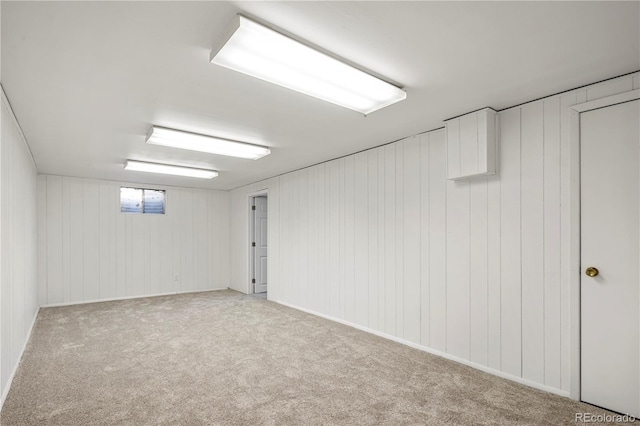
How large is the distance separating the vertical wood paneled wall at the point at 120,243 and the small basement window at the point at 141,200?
12cm

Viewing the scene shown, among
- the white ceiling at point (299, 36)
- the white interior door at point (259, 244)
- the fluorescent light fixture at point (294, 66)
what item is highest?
the white ceiling at point (299, 36)

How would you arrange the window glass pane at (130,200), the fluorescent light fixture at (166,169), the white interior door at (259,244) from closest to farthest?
the fluorescent light fixture at (166,169) → the window glass pane at (130,200) → the white interior door at (259,244)

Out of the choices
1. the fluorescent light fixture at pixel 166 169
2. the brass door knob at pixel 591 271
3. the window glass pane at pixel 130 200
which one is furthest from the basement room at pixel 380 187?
the window glass pane at pixel 130 200

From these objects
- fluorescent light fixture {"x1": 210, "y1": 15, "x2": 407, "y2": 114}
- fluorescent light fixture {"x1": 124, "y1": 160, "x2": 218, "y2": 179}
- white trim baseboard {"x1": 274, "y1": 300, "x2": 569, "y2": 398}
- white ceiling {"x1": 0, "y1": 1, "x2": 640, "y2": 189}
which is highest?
white ceiling {"x1": 0, "y1": 1, "x2": 640, "y2": 189}

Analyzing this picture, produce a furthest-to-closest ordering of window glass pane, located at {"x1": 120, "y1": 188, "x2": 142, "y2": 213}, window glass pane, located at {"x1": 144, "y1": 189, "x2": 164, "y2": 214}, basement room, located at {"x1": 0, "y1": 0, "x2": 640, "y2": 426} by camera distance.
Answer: window glass pane, located at {"x1": 144, "y1": 189, "x2": 164, "y2": 214}, window glass pane, located at {"x1": 120, "y1": 188, "x2": 142, "y2": 213}, basement room, located at {"x1": 0, "y1": 0, "x2": 640, "y2": 426}

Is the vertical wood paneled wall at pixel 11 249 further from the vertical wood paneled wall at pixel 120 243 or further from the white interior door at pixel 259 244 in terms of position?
the white interior door at pixel 259 244

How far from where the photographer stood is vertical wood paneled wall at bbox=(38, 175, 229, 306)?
6.02 m

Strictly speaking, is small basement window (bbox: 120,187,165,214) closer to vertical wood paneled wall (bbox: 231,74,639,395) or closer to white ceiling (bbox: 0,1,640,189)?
white ceiling (bbox: 0,1,640,189)

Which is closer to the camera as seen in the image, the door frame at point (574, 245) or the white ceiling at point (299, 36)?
the white ceiling at point (299, 36)

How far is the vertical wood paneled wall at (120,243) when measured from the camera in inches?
237

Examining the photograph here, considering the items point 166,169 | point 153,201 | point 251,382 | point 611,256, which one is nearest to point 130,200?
point 153,201

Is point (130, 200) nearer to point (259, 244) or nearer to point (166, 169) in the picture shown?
point (166, 169)

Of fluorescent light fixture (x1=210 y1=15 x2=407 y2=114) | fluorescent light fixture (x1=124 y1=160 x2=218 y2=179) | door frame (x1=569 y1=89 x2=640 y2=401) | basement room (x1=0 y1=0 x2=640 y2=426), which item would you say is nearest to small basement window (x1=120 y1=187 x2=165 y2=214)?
fluorescent light fixture (x1=124 y1=160 x2=218 y2=179)

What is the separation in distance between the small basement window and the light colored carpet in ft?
9.25
